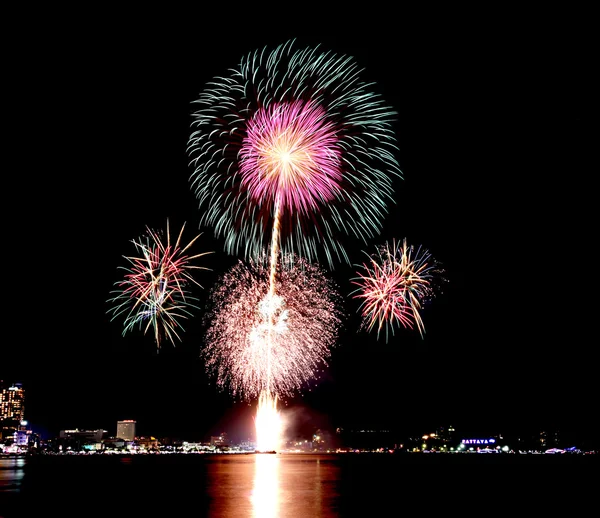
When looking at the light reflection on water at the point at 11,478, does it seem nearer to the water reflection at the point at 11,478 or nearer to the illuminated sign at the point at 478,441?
the water reflection at the point at 11,478

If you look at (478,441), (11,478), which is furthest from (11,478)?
(478,441)

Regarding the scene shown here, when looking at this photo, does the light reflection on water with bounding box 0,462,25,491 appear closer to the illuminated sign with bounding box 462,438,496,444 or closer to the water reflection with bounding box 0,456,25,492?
the water reflection with bounding box 0,456,25,492

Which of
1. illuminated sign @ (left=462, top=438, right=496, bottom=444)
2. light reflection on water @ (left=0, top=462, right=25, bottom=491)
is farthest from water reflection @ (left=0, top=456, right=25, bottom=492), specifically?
illuminated sign @ (left=462, top=438, right=496, bottom=444)

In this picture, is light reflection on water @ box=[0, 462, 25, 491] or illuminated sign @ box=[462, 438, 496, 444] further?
illuminated sign @ box=[462, 438, 496, 444]

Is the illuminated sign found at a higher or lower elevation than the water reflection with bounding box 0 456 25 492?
lower

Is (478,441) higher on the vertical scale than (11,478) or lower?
lower

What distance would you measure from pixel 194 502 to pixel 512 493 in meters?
18.6

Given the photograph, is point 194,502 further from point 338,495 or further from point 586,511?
point 586,511

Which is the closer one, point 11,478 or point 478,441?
point 11,478

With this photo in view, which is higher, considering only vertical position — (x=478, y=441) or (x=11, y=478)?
(x=11, y=478)

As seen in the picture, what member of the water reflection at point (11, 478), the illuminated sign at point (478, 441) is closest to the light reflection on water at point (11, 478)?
the water reflection at point (11, 478)

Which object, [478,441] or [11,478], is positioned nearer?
[11,478]

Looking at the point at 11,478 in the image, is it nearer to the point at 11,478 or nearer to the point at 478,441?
the point at 11,478

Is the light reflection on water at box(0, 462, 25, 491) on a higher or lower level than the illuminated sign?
higher
